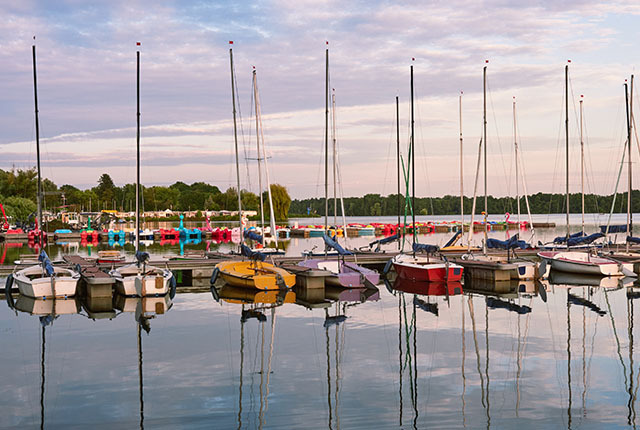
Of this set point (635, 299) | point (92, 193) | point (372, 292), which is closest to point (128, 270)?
point (372, 292)

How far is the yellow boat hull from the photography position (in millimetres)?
29484

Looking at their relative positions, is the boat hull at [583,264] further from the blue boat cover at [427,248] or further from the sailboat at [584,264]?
the blue boat cover at [427,248]

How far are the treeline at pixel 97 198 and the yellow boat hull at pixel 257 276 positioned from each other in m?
46.7

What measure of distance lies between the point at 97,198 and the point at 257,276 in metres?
151

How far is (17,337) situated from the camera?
2017 centimetres

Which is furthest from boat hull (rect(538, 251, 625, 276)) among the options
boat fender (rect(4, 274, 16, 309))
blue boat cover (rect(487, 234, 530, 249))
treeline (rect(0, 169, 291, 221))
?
treeline (rect(0, 169, 291, 221))

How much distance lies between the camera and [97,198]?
171 m

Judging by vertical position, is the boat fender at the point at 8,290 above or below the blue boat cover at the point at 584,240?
below

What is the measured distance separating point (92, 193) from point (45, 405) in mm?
169585

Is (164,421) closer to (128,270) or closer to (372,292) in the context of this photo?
(128,270)

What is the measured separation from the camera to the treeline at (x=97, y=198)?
106625 millimetres

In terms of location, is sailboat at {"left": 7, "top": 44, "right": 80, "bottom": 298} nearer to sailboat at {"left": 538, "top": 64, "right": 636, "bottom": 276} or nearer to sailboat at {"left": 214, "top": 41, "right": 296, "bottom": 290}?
sailboat at {"left": 214, "top": 41, "right": 296, "bottom": 290}

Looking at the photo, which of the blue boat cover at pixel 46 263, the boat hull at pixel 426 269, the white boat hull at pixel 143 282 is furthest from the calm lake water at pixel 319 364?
the boat hull at pixel 426 269

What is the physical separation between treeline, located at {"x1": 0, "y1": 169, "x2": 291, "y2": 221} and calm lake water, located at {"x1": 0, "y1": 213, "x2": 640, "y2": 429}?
5411cm
